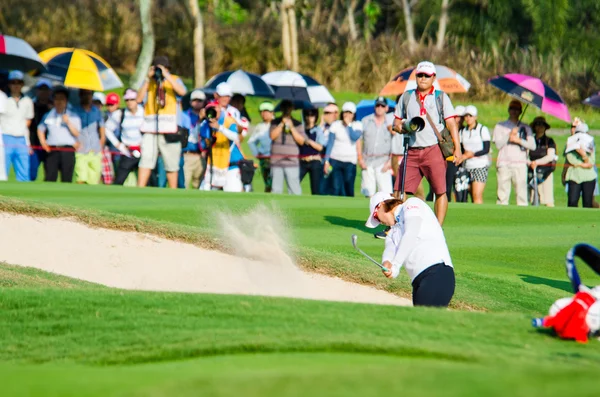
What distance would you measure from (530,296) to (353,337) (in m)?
4.72

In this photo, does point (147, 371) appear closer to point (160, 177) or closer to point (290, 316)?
point (290, 316)

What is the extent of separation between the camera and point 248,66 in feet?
138

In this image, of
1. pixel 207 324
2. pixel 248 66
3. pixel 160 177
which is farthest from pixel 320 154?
pixel 248 66

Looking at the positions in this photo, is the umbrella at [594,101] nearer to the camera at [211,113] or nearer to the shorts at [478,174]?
the shorts at [478,174]

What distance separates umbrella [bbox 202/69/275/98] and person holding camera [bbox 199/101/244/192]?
138 inches

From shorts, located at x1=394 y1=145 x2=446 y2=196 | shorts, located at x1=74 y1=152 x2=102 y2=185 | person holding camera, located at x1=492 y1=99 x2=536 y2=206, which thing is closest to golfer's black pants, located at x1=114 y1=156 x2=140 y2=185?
shorts, located at x1=74 y1=152 x2=102 y2=185

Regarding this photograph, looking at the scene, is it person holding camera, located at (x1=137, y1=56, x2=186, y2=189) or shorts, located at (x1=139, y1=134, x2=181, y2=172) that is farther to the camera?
shorts, located at (x1=139, y1=134, x2=181, y2=172)

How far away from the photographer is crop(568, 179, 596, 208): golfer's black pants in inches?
778

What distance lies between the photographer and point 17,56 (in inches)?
786

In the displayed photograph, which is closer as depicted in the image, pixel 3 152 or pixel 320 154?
pixel 3 152

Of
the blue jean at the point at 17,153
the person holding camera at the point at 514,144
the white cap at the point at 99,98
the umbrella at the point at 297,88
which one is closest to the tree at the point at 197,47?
the umbrella at the point at 297,88

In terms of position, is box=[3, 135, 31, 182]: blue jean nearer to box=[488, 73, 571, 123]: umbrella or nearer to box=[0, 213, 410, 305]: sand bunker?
box=[0, 213, 410, 305]: sand bunker

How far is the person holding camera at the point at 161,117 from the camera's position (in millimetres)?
17484

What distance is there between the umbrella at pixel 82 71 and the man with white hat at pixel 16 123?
794 millimetres
